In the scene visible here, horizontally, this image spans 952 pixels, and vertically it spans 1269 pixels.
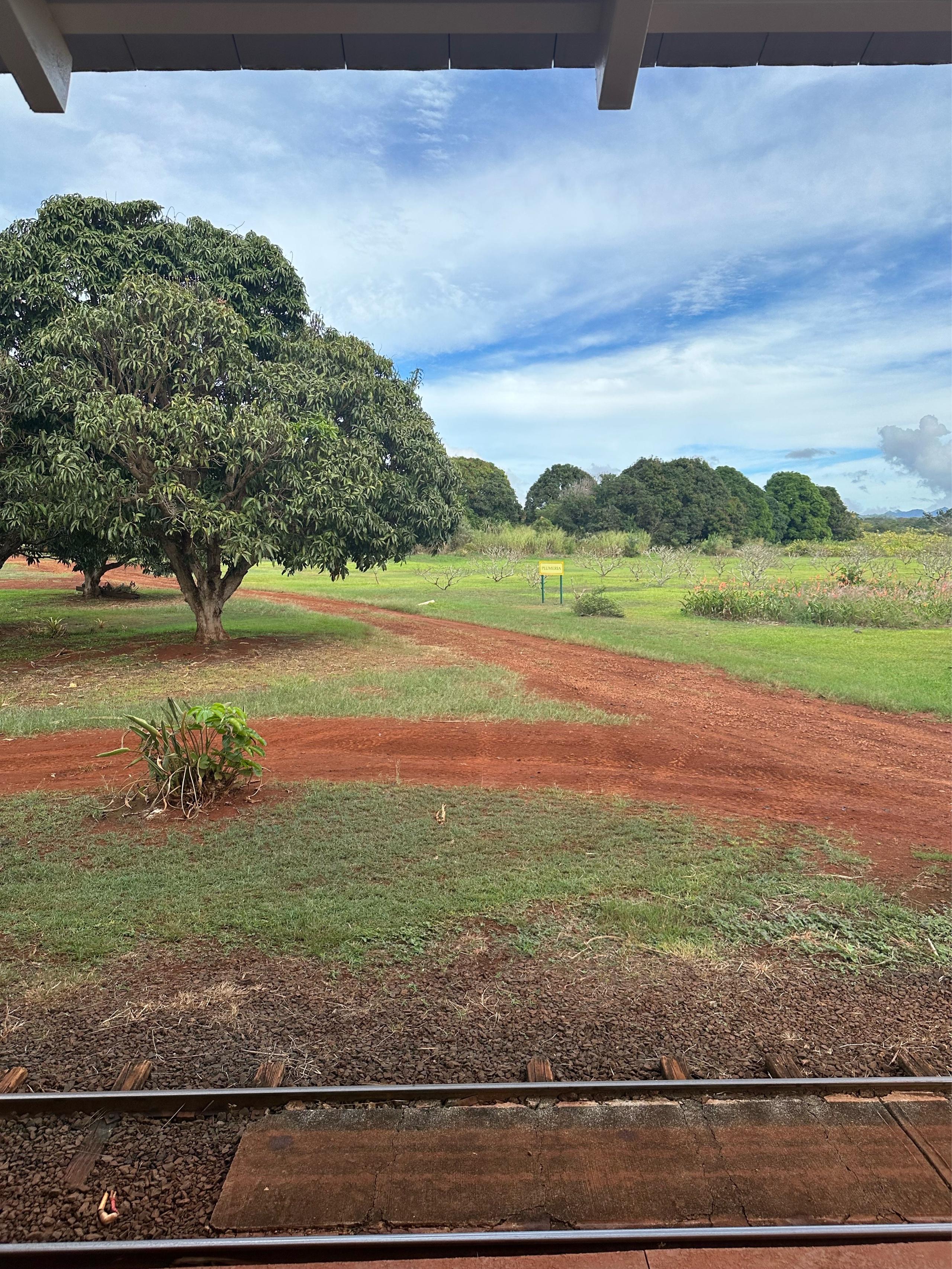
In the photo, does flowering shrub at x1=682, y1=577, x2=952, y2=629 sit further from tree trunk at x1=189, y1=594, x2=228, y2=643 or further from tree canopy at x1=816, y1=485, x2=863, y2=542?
tree canopy at x1=816, y1=485, x2=863, y2=542

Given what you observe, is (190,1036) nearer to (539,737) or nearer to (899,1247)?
(899,1247)

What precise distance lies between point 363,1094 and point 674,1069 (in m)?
1.11

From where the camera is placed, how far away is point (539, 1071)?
8.52 feet

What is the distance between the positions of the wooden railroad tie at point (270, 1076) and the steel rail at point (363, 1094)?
0.09 metres

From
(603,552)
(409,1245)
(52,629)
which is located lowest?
(409,1245)

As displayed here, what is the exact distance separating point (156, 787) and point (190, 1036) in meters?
3.18

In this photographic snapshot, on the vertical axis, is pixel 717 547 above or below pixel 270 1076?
above

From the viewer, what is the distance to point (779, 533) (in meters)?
50.1

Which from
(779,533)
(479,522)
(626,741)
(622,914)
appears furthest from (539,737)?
(779,533)

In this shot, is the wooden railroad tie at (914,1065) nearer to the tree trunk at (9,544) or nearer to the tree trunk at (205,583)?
the tree trunk at (205,583)

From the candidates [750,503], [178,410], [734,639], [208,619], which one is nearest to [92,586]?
[208,619]

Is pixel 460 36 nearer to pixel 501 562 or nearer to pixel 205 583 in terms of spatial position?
pixel 205 583

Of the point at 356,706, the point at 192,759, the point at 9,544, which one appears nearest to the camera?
the point at 192,759

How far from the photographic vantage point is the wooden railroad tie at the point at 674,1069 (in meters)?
2.58
